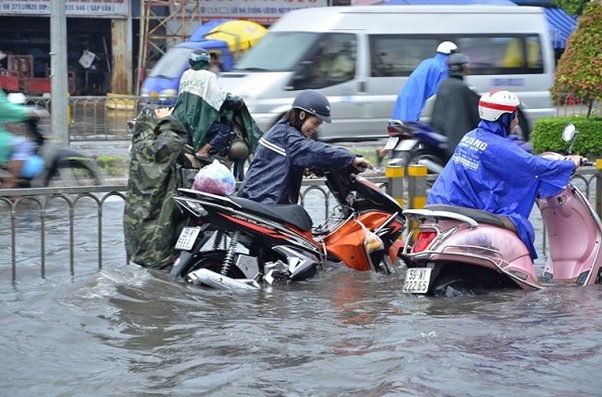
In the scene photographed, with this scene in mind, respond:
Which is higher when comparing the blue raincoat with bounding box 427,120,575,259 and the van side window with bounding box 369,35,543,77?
the van side window with bounding box 369,35,543,77

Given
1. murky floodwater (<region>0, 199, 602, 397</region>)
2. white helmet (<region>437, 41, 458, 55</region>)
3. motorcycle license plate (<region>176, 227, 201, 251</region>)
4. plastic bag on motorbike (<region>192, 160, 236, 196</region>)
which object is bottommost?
murky floodwater (<region>0, 199, 602, 397</region>)

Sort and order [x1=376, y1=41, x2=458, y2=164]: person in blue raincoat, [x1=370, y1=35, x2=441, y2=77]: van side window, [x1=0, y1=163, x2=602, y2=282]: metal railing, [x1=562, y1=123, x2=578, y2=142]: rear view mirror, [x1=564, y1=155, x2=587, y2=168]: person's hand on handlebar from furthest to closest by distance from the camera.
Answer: [x1=370, y1=35, x2=441, y2=77]: van side window, [x1=376, y1=41, x2=458, y2=164]: person in blue raincoat, [x1=0, y1=163, x2=602, y2=282]: metal railing, [x1=562, y1=123, x2=578, y2=142]: rear view mirror, [x1=564, y1=155, x2=587, y2=168]: person's hand on handlebar

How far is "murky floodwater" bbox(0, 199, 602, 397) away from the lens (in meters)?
5.52

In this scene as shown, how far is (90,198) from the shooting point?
28.6 ft

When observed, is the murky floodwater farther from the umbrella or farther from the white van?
the umbrella

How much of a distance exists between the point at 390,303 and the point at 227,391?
2.18 meters

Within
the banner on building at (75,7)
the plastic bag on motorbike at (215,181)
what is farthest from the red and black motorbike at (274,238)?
the banner on building at (75,7)

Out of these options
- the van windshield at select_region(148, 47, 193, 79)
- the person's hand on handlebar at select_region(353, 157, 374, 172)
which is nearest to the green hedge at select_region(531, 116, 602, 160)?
the van windshield at select_region(148, 47, 193, 79)

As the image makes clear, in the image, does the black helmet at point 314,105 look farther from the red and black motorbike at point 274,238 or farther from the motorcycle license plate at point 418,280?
the motorcycle license plate at point 418,280

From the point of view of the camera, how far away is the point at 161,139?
791cm

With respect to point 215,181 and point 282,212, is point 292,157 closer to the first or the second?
point 282,212

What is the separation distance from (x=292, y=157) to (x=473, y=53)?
10259mm

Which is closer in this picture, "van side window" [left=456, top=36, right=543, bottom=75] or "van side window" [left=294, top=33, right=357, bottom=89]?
"van side window" [left=294, top=33, right=357, bottom=89]

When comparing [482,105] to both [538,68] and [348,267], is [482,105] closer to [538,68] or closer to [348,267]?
[348,267]
